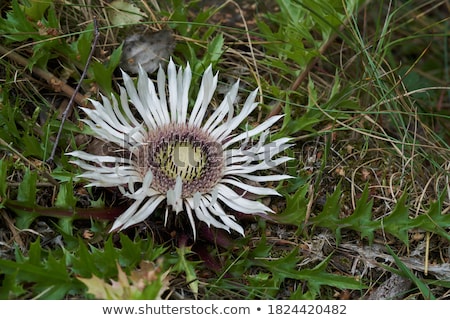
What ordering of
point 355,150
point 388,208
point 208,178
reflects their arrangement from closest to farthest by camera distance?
1. point 208,178
2. point 388,208
3. point 355,150

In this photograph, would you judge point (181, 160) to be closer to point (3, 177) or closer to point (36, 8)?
point (3, 177)

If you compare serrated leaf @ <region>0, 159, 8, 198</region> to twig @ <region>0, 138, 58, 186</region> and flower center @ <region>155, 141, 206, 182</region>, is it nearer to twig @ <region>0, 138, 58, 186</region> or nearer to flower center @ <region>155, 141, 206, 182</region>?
twig @ <region>0, 138, 58, 186</region>

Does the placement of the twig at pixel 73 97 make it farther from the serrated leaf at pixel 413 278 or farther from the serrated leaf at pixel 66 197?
the serrated leaf at pixel 413 278

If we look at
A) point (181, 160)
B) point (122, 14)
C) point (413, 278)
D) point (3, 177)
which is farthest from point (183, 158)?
point (413, 278)

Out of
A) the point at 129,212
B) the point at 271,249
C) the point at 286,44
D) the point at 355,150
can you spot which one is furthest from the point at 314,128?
the point at 129,212

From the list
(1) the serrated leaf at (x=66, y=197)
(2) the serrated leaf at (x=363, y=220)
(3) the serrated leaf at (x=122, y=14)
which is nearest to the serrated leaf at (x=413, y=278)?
(2) the serrated leaf at (x=363, y=220)

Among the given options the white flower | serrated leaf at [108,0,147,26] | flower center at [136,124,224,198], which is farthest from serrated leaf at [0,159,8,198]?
serrated leaf at [108,0,147,26]

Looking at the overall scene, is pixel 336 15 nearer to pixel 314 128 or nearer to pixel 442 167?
Result: pixel 314 128
